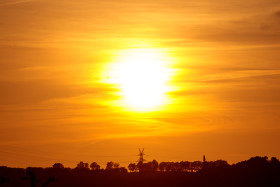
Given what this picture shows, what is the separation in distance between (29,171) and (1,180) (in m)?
18.2

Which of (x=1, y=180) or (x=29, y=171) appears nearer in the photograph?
(x=1, y=180)

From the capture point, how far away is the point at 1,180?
→ 259 feet

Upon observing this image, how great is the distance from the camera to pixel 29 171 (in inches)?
3824
